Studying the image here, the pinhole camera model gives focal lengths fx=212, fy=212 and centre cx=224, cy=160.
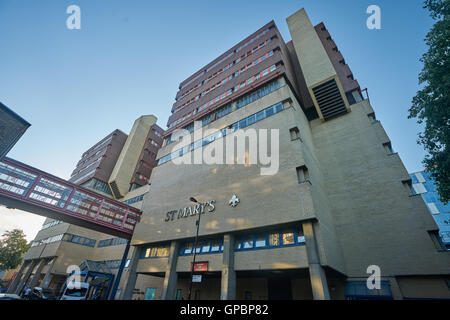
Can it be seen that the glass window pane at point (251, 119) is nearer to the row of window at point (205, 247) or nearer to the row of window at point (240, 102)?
the row of window at point (240, 102)

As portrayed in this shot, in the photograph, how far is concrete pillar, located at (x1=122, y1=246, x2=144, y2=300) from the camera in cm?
2497

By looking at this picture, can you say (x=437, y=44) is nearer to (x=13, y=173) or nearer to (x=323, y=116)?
(x=323, y=116)

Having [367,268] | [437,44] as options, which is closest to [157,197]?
[367,268]

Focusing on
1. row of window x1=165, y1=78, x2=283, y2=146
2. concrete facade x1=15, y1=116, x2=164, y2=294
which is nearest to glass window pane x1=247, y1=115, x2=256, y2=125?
row of window x1=165, y1=78, x2=283, y2=146

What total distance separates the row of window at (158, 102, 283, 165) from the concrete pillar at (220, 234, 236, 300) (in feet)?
44.0

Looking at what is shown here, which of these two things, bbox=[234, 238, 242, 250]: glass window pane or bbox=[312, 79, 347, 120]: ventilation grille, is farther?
bbox=[312, 79, 347, 120]: ventilation grille

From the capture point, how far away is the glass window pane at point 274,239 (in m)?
17.9

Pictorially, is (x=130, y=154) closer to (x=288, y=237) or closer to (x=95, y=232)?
(x=95, y=232)

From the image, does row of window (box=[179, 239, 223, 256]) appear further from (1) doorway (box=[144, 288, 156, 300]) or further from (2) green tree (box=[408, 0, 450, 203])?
(2) green tree (box=[408, 0, 450, 203])

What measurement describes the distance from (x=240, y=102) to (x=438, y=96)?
67.9 ft

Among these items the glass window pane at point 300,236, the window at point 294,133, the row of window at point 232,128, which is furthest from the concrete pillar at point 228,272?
the row of window at point 232,128

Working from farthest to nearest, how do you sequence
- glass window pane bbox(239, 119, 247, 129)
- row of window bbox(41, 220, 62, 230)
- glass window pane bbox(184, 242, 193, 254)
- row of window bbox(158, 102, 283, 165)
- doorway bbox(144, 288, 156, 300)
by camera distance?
1. row of window bbox(41, 220, 62, 230)
2. doorway bbox(144, 288, 156, 300)
3. glass window pane bbox(239, 119, 247, 129)
4. row of window bbox(158, 102, 283, 165)
5. glass window pane bbox(184, 242, 193, 254)

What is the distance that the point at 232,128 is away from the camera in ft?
90.8

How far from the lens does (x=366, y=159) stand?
23.3 metres
